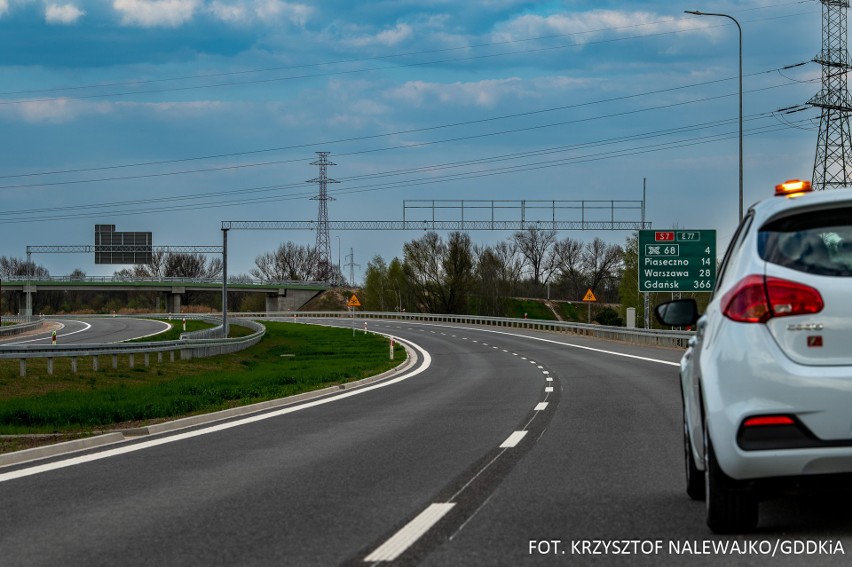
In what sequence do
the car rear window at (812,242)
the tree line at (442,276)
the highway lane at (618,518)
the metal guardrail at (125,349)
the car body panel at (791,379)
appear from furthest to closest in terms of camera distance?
Result: the tree line at (442,276) → the metal guardrail at (125,349) → the highway lane at (618,518) → the car rear window at (812,242) → the car body panel at (791,379)

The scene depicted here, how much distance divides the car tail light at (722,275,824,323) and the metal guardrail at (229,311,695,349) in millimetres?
23299

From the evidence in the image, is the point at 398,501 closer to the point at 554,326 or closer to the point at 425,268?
the point at 554,326

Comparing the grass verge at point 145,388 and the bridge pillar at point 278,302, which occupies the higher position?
the grass verge at point 145,388

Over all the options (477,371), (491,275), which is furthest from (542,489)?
(491,275)

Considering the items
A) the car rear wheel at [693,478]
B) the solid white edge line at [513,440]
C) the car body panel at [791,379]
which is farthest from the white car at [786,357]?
the solid white edge line at [513,440]

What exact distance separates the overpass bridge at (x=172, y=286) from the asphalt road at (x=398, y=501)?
12360 centimetres

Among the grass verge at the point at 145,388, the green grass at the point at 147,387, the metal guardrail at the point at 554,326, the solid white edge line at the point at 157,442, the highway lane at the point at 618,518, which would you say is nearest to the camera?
the highway lane at the point at 618,518

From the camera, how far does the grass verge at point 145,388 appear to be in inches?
705

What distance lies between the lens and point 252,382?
91.1 feet

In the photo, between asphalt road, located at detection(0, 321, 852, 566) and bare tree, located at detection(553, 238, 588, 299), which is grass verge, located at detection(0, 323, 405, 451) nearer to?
asphalt road, located at detection(0, 321, 852, 566)

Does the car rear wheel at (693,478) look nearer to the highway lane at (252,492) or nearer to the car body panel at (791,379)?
the car body panel at (791,379)

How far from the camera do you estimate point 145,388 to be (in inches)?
991

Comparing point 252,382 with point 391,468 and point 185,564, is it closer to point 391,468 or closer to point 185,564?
point 391,468

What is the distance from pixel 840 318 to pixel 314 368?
32676 millimetres
